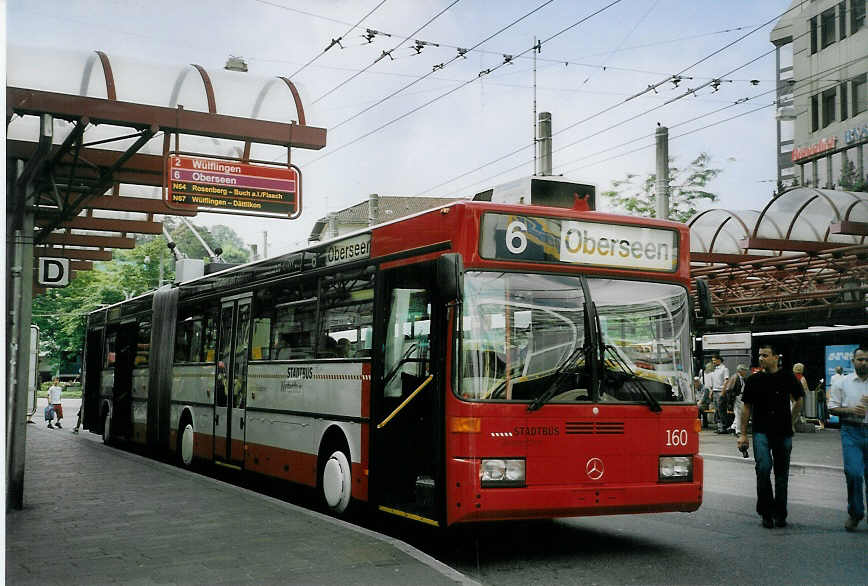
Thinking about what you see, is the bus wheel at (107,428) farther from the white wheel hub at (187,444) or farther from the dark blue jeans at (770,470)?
the dark blue jeans at (770,470)

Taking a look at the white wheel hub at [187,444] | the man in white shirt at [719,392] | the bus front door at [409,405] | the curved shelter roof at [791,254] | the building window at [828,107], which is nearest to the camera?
the bus front door at [409,405]

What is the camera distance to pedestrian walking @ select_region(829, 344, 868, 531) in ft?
30.6

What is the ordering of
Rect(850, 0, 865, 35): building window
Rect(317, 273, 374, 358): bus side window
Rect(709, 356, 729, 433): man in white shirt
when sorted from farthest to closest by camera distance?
Rect(709, 356, 729, 433): man in white shirt, Rect(850, 0, 865, 35): building window, Rect(317, 273, 374, 358): bus side window

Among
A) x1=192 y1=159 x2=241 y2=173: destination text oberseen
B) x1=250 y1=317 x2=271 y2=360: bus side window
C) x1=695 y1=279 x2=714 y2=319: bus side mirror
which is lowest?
x1=250 y1=317 x2=271 y2=360: bus side window

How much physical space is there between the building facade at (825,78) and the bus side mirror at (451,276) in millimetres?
7384

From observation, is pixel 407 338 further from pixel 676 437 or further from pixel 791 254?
pixel 791 254

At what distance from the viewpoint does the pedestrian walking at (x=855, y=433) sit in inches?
367

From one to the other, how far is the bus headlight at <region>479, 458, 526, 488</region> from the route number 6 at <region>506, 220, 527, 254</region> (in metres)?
1.67

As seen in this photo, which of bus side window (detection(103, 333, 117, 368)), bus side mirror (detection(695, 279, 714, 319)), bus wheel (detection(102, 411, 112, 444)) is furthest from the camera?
bus wheel (detection(102, 411, 112, 444))

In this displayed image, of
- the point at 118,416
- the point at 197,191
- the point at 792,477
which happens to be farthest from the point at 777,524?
the point at 118,416

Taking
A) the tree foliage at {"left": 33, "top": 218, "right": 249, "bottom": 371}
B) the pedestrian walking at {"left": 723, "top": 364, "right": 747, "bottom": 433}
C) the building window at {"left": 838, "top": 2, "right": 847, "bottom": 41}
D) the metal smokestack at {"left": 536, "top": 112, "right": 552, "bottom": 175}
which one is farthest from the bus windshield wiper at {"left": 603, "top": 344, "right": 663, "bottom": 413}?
the tree foliage at {"left": 33, "top": 218, "right": 249, "bottom": 371}

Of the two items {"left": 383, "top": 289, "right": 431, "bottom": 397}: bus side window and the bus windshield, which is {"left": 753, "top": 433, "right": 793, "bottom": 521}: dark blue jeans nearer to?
the bus windshield

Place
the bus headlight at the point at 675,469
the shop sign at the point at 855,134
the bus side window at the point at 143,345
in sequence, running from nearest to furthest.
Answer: the bus headlight at the point at 675,469
the shop sign at the point at 855,134
the bus side window at the point at 143,345

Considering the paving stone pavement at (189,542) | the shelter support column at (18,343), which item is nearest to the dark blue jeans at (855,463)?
the paving stone pavement at (189,542)
